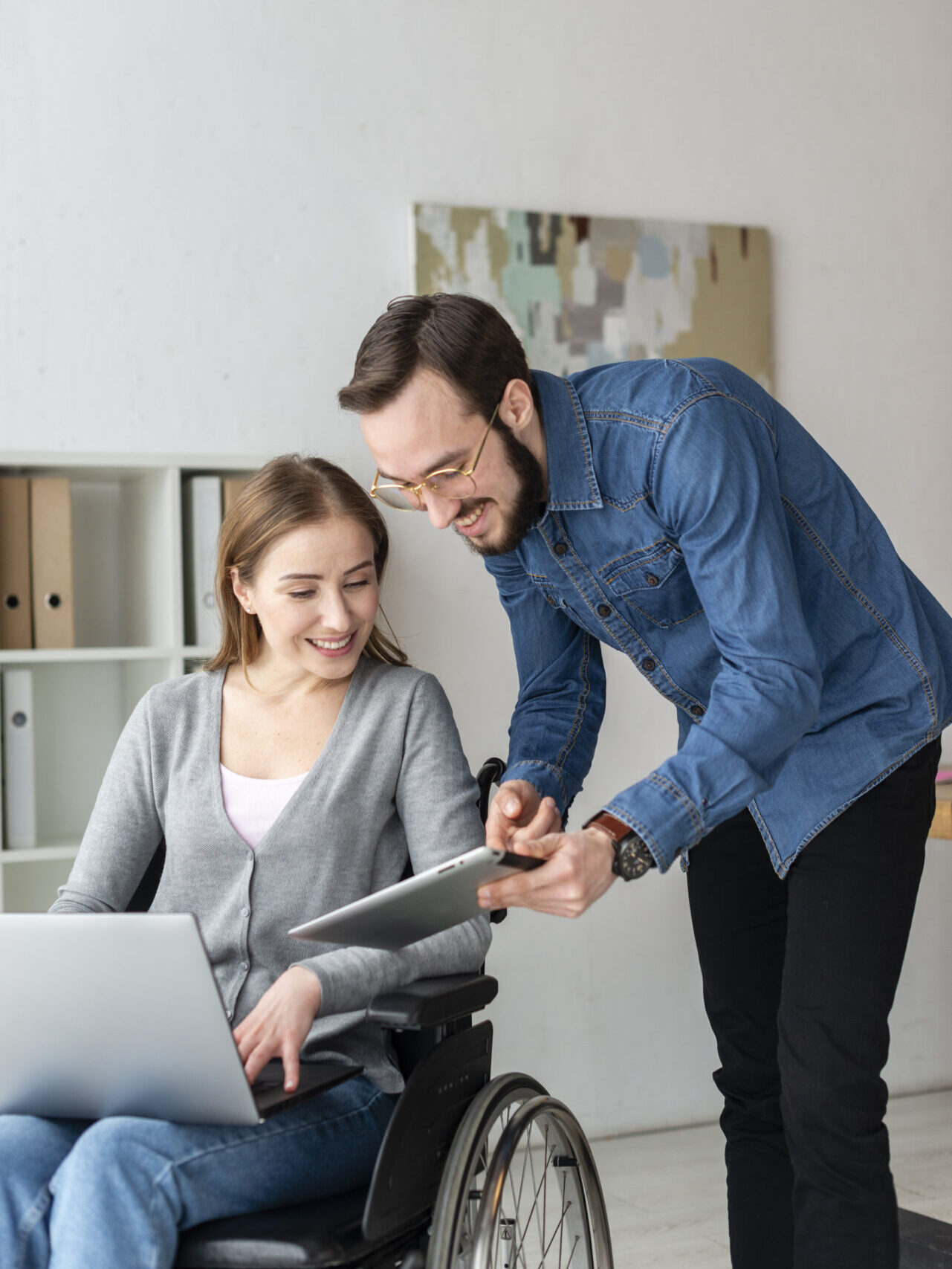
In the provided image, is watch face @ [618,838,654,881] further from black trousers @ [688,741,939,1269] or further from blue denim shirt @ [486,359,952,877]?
black trousers @ [688,741,939,1269]

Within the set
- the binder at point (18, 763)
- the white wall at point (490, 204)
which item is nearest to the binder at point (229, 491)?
the white wall at point (490, 204)

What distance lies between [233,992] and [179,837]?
208mm

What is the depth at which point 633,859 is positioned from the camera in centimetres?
121

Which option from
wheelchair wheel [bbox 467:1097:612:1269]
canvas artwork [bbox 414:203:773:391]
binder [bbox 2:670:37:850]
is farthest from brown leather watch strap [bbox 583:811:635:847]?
canvas artwork [bbox 414:203:773:391]

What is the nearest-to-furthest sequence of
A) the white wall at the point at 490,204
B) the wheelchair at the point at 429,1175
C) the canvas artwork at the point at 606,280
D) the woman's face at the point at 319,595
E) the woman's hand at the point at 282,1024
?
the wheelchair at the point at 429,1175 → the woman's hand at the point at 282,1024 → the woman's face at the point at 319,595 → the white wall at the point at 490,204 → the canvas artwork at the point at 606,280

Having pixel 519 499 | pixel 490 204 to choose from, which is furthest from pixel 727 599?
pixel 490 204

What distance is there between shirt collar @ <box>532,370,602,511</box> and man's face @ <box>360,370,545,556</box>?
0.03m

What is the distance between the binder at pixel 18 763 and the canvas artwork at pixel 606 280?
1.19 m

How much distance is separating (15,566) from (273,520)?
0.84m

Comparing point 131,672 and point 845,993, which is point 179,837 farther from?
point 131,672

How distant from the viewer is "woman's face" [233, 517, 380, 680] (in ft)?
5.45

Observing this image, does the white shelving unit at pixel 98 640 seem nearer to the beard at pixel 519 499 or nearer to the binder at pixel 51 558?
the binder at pixel 51 558

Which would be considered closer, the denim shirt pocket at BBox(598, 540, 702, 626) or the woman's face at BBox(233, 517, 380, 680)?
the denim shirt pocket at BBox(598, 540, 702, 626)

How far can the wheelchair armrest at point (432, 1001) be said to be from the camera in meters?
1.25
